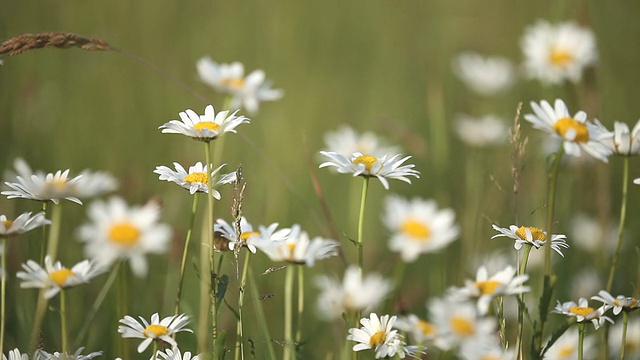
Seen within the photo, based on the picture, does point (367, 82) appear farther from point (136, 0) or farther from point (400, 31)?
point (136, 0)

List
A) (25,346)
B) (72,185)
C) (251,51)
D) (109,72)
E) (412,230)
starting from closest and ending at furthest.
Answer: (72,185) → (25,346) → (412,230) → (109,72) → (251,51)

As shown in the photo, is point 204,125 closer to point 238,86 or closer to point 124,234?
point 124,234

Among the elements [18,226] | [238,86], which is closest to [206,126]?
[18,226]

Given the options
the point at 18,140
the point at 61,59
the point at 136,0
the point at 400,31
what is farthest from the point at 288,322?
the point at 400,31

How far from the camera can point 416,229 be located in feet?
5.86

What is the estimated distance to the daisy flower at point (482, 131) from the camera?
365 centimetres

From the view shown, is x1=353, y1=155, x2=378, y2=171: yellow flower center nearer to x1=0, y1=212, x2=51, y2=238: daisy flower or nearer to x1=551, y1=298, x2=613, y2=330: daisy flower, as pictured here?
x1=551, y1=298, x2=613, y2=330: daisy flower

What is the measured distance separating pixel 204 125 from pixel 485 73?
9.86ft

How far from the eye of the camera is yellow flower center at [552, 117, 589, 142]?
145cm

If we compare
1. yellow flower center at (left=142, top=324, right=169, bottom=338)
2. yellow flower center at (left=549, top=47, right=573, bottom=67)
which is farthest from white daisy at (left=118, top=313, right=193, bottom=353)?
yellow flower center at (left=549, top=47, right=573, bottom=67)

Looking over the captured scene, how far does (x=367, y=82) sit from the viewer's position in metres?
4.60

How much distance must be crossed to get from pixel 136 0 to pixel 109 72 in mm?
895

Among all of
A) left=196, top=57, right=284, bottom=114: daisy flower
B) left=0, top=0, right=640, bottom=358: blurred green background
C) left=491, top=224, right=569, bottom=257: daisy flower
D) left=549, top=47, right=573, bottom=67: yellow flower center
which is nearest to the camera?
left=491, top=224, right=569, bottom=257: daisy flower

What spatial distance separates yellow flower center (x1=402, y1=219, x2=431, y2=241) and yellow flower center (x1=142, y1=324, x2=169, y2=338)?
2.07ft
